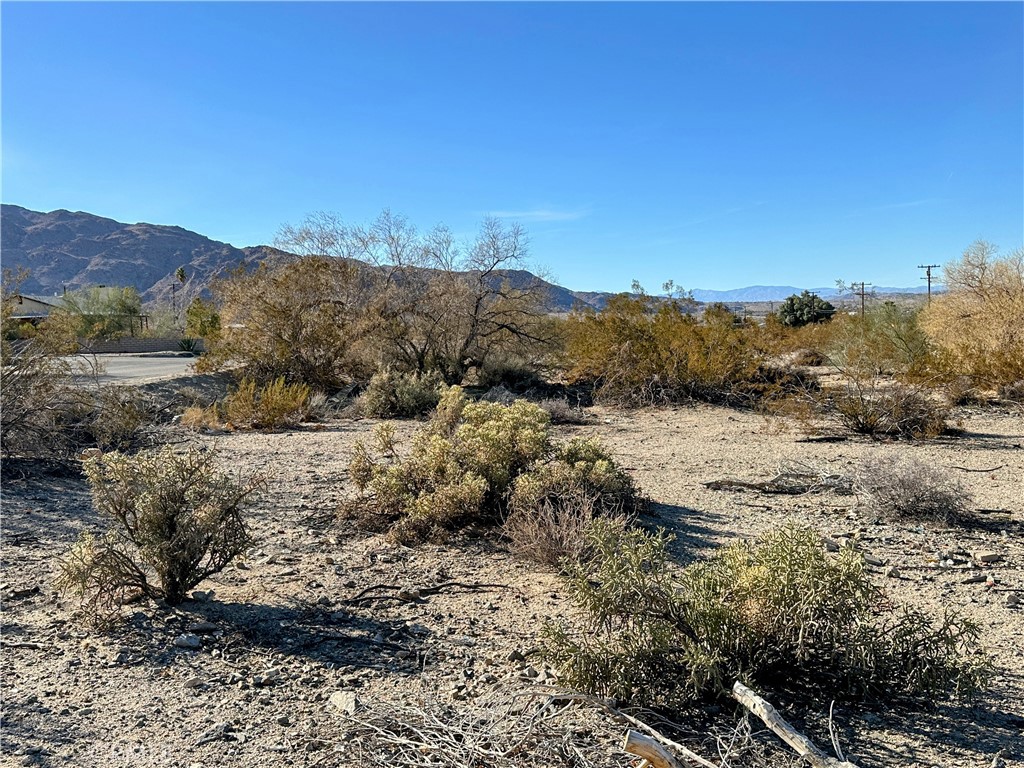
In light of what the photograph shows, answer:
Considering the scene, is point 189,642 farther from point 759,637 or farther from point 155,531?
point 759,637

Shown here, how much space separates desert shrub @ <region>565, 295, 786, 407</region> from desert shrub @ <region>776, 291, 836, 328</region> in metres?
30.6

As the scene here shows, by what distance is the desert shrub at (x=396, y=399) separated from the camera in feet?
53.1

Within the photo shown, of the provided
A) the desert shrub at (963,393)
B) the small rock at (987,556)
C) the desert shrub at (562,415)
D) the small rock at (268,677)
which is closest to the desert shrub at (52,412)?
the small rock at (268,677)

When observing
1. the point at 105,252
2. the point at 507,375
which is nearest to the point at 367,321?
the point at 507,375

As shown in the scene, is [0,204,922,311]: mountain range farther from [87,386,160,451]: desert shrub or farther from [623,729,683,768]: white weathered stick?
[623,729,683,768]: white weathered stick

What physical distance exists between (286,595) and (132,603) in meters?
0.96

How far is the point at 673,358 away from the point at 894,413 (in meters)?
6.54

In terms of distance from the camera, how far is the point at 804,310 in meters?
48.5

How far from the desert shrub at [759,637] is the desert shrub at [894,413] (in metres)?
9.56

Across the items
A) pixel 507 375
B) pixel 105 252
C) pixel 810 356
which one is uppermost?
pixel 105 252

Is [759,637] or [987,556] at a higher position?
[759,637]

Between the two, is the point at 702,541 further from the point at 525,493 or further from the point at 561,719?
the point at 561,719

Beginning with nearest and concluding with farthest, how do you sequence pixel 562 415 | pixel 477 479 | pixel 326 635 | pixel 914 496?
pixel 326 635
pixel 477 479
pixel 914 496
pixel 562 415

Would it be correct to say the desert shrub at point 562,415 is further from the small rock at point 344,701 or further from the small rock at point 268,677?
the small rock at point 344,701
